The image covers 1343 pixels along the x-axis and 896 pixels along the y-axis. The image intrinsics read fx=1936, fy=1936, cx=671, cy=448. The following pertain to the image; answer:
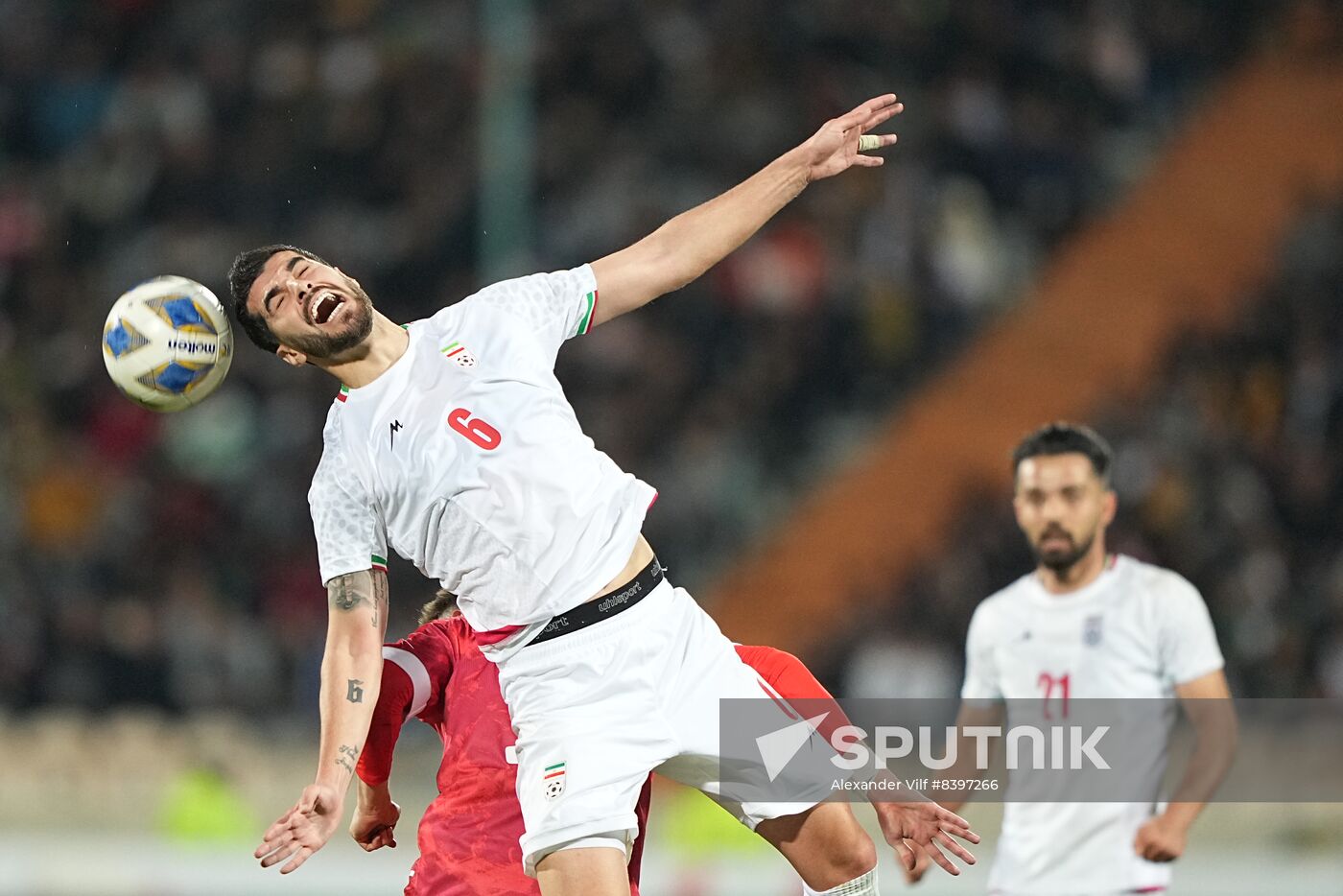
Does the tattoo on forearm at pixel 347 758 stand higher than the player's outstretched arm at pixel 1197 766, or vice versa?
the player's outstretched arm at pixel 1197 766

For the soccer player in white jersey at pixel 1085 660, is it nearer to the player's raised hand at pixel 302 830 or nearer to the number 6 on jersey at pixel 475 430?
the number 6 on jersey at pixel 475 430

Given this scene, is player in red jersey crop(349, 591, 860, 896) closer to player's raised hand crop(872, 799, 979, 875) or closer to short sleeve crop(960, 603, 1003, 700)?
player's raised hand crop(872, 799, 979, 875)

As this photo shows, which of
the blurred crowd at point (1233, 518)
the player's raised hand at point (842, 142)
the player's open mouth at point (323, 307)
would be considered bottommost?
the player's open mouth at point (323, 307)

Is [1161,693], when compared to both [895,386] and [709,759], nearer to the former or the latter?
[709,759]

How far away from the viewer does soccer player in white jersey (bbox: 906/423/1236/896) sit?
6.25 metres

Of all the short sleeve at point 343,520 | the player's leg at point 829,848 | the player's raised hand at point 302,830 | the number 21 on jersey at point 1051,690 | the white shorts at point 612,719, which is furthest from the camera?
the number 21 on jersey at point 1051,690

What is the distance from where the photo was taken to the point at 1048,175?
613 inches

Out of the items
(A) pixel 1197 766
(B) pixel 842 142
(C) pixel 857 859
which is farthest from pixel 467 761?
(A) pixel 1197 766


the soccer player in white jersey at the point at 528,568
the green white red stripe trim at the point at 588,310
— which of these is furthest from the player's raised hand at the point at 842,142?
the soccer player in white jersey at the point at 528,568

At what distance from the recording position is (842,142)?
17.8 ft

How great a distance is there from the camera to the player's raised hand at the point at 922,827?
5027 millimetres

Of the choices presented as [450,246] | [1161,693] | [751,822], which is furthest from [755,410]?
[751,822]

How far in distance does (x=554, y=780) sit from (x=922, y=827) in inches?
38.6

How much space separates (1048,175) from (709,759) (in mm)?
11235
